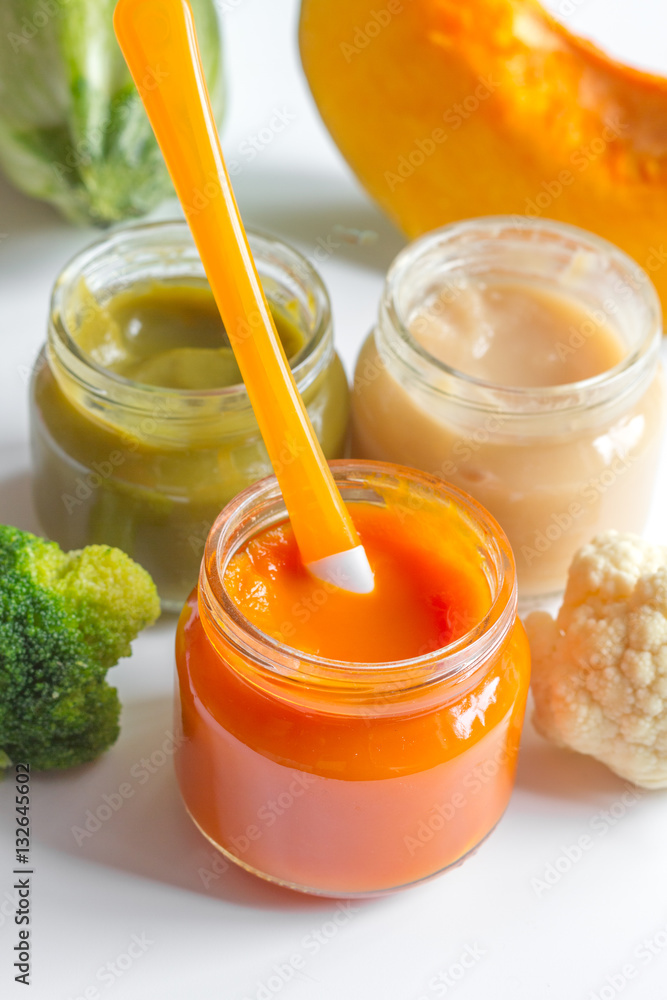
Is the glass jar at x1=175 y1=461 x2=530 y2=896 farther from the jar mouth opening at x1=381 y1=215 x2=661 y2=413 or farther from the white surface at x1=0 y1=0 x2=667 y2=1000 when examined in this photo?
the jar mouth opening at x1=381 y1=215 x2=661 y2=413

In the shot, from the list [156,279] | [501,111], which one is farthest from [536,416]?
[501,111]

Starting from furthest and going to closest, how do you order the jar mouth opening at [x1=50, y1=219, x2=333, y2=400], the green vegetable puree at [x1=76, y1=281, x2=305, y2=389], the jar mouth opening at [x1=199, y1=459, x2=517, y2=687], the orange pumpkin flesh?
1. the orange pumpkin flesh
2. the green vegetable puree at [x1=76, y1=281, x2=305, y2=389]
3. the jar mouth opening at [x1=50, y1=219, x2=333, y2=400]
4. the jar mouth opening at [x1=199, y1=459, x2=517, y2=687]

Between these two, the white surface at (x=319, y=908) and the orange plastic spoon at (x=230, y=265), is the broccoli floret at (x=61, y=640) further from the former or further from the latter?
the orange plastic spoon at (x=230, y=265)

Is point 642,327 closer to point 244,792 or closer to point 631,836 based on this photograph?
point 631,836

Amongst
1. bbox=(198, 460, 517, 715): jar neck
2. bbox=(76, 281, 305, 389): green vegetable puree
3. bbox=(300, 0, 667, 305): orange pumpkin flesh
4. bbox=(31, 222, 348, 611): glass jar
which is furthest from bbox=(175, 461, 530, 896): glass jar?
bbox=(300, 0, 667, 305): orange pumpkin flesh

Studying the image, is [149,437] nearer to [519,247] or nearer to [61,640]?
[61,640]
